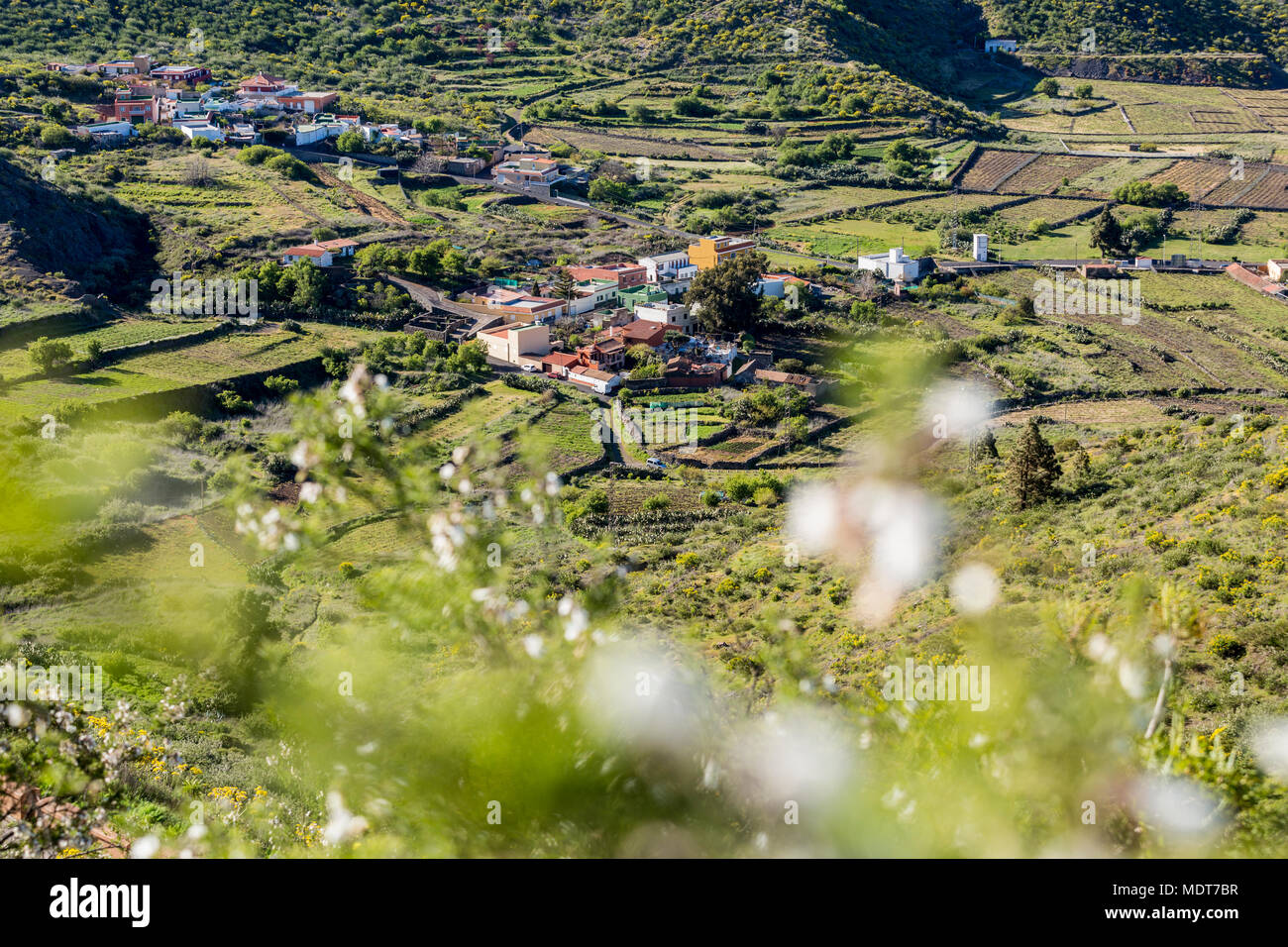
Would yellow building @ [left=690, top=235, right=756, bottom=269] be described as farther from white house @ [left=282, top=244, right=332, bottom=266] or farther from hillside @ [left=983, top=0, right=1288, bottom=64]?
hillside @ [left=983, top=0, right=1288, bottom=64]

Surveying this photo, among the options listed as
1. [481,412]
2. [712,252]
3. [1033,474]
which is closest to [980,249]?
[712,252]

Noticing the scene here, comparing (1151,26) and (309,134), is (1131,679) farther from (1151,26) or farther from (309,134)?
(1151,26)

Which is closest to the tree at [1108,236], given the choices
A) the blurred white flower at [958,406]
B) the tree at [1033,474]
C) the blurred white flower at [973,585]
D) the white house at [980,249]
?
the white house at [980,249]

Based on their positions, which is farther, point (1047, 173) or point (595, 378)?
point (1047, 173)

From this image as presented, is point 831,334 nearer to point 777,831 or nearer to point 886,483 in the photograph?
point 886,483

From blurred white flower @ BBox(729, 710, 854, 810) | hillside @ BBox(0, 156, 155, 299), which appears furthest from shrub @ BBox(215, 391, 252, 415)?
blurred white flower @ BBox(729, 710, 854, 810)

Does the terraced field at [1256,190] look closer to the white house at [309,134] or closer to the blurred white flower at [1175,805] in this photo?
the white house at [309,134]

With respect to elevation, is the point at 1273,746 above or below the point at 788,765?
below
